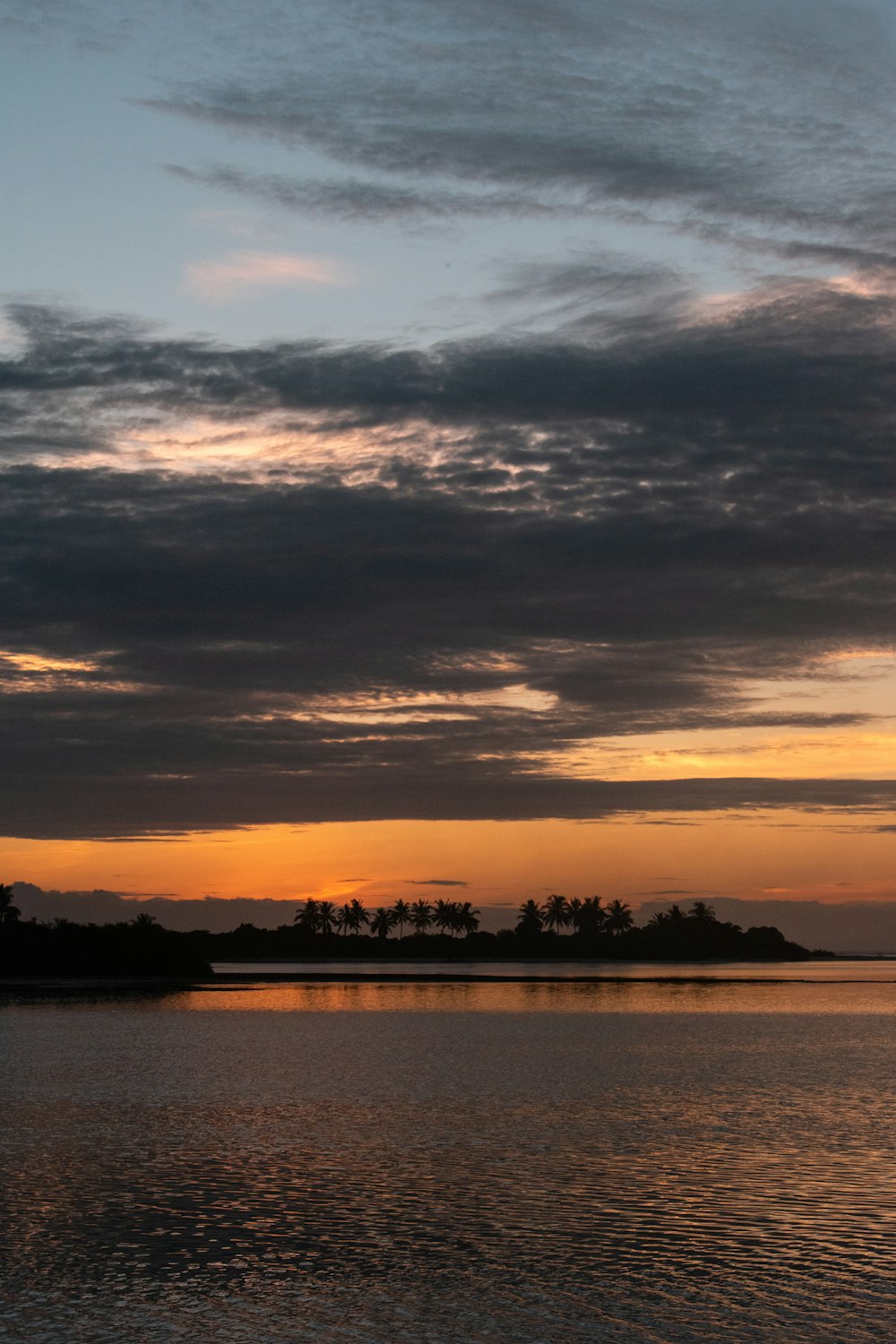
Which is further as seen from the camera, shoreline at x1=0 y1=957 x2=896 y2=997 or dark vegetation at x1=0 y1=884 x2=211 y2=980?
dark vegetation at x1=0 y1=884 x2=211 y2=980

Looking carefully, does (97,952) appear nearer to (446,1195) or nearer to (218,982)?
(218,982)

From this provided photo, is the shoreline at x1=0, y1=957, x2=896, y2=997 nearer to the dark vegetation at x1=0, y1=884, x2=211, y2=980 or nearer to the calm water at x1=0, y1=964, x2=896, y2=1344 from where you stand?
the dark vegetation at x1=0, y1=884, x2=211, y2=980

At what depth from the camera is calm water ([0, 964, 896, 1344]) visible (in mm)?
23297

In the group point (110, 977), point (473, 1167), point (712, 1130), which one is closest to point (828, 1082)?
point (712, 1130)

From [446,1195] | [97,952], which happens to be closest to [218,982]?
[97,952]

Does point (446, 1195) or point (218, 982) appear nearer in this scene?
point (446, 1195)

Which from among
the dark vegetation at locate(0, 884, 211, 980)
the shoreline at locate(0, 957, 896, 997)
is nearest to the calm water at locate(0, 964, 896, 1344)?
the shoreline at locate(0, 957, 896, 997)

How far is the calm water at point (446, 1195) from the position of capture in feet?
76.4

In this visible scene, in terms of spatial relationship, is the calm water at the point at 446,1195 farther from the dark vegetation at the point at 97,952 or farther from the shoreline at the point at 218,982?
the dark vegetation at the point at 97,952

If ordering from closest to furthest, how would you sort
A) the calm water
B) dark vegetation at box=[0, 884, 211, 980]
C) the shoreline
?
the calm water < the shoreline < dark vegetation at box=[0, 884, 211, 980]

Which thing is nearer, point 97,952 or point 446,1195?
point 446,1195

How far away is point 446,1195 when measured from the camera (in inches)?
1307

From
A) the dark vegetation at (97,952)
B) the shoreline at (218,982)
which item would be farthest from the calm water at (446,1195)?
the dark vegetation at (97,952)

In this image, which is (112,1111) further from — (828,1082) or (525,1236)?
(828,1082)
